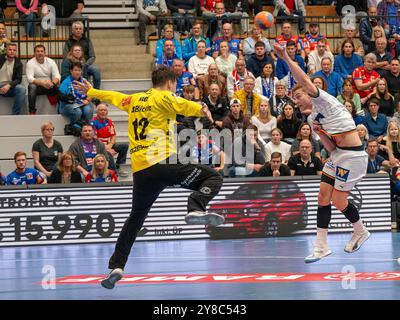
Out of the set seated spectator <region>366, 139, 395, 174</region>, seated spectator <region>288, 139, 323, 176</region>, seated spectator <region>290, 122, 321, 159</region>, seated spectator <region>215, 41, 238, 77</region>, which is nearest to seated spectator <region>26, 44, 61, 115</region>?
seated spectator <region>215, 41, 238, 77</region>

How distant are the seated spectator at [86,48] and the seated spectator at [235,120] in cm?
349

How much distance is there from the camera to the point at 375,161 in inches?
784

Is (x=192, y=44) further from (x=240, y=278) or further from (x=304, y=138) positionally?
(x=240, y=278)

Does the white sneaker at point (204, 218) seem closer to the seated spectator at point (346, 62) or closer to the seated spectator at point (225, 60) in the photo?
the seated spectator at point (225, 60)

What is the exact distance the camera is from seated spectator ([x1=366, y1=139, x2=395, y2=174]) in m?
→ 19.8

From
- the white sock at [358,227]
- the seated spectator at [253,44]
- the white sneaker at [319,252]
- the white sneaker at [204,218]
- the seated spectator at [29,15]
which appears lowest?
the white sneaker at [319,252]

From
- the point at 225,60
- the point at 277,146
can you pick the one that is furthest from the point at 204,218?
the point at 225,60

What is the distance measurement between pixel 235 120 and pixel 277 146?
1090 mm

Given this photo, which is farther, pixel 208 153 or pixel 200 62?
pixel 200 62

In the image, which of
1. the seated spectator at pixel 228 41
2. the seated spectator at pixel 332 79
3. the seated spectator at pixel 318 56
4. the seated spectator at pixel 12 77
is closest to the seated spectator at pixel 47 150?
the seated spectator at pixel 12 77

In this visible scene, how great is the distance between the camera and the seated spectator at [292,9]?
2425cm

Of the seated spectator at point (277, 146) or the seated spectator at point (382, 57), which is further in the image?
the seated spectator at point (382, 57)

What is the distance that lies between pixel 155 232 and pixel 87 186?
1.60 metres

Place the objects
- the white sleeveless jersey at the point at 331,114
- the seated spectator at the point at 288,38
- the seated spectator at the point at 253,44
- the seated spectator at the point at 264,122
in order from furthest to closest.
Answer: the seated spectator at the point at 288,38
the seated spectator at the point at 253,44
the seated spectator at the point at 264,122
the white sleeveless jersey at the point at 331,114
